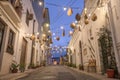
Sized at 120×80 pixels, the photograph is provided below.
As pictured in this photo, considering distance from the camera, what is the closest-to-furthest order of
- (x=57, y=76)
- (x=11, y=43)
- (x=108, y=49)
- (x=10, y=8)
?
(x=57, y=76) < (x=108, y=49) < (x=10, y=8) < (x=11, y=43)

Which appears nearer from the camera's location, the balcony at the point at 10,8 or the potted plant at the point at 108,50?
the potted plant at the point at 108,50

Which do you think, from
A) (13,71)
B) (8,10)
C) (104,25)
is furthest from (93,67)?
(8,10)

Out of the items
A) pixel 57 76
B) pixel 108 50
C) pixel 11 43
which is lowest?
pixel 57 76

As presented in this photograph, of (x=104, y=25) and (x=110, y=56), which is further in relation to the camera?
(x=104, y=25)

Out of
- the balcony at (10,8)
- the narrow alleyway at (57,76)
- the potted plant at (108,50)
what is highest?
the balcony at (10,8)

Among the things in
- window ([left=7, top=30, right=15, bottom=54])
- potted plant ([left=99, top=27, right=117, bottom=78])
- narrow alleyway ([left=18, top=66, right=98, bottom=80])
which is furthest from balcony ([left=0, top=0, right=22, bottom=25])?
potted plant ([left=99, top=27, right=117, bottom=78])

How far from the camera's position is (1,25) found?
28.5 feet

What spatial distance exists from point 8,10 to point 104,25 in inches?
261

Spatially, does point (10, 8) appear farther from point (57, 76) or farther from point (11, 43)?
point (57, 76)

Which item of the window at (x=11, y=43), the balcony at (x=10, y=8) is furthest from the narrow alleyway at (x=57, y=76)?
the balcony at (x=10, y=8)

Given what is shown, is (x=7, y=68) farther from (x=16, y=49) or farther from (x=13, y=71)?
(x=16, y=49)

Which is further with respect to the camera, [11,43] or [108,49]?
[11,43]

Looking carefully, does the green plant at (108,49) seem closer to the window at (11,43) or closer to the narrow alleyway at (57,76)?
the narrow alleyway at (57,76)

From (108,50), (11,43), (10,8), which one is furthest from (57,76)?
(10,8)
